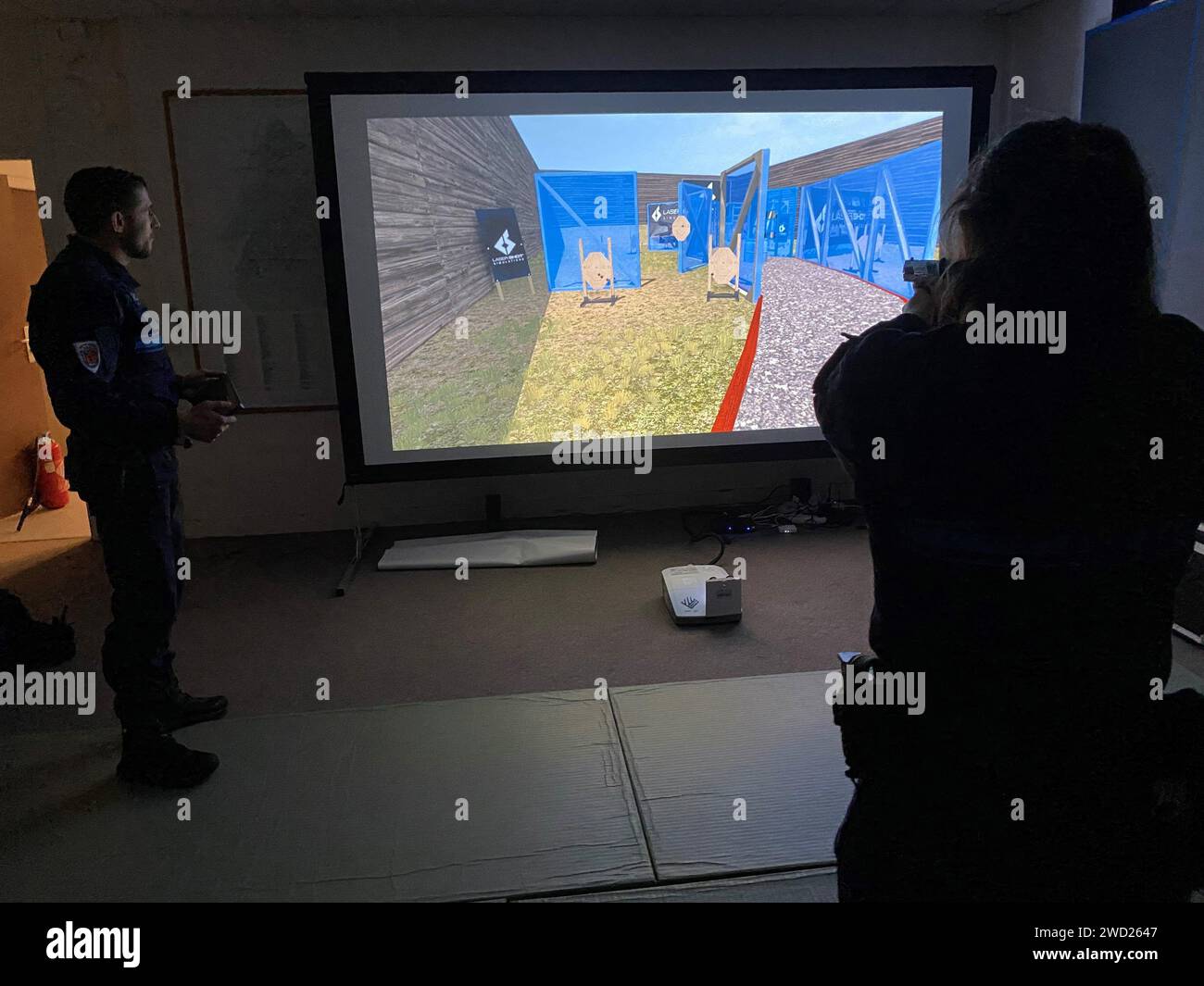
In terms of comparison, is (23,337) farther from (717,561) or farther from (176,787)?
(717,561)

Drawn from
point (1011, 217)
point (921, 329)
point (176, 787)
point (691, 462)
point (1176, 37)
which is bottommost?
point (176, 787)

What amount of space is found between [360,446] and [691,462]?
1.42m

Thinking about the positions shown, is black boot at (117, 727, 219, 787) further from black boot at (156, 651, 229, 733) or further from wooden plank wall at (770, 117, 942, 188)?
wooden plank wall at (770, 117, 942, 188)

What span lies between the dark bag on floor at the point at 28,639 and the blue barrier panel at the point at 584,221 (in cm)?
219

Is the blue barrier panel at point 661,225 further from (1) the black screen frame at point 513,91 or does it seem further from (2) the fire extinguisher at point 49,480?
(2) the fire extinguisher at point 49,480

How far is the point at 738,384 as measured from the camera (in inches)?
141

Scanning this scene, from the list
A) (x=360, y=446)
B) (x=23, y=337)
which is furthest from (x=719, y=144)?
(x=23, y=337)

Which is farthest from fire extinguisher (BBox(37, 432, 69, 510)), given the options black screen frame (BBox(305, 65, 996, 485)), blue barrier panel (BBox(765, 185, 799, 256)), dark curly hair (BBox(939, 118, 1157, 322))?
dark curly hair (BBox(939, 118, 1157, 322))

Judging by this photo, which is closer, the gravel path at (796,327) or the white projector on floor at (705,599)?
the white projector on floor at (705,599)

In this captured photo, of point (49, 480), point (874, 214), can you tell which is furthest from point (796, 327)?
point (49, 480)

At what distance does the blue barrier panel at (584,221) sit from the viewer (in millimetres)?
3354

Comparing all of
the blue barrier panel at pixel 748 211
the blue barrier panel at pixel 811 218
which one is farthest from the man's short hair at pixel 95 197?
the blue barrier panel at pixel 811 218

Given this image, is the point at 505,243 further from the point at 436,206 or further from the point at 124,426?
the point at 124,426

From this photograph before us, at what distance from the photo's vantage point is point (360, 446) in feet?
11.3
